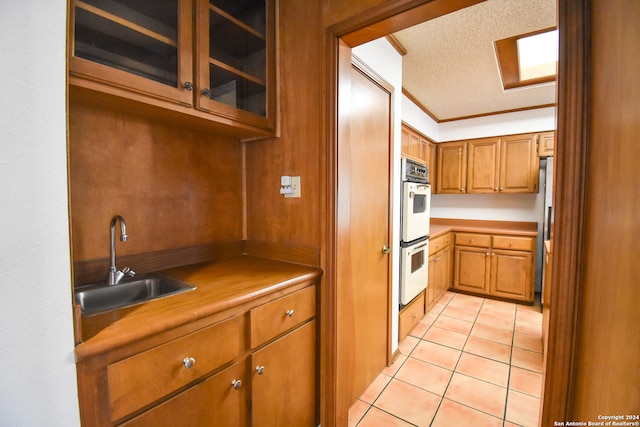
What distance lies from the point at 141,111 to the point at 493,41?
95.6 inches

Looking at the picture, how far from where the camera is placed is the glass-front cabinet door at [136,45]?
86cm

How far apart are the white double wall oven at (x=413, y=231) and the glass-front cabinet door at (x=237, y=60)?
4.31 feet

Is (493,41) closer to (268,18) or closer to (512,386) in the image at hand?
(268,18)

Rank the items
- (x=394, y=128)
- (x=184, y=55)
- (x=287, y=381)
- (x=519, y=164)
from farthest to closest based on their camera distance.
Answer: (x=519, y=164) → (x=394, y=128) → (x=287, y=381) → (x=184, y=55)

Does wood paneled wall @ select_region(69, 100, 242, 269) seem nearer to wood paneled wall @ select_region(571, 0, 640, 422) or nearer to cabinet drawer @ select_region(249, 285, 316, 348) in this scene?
cabinet drawer @ select_region(249, 285, 316, 348)

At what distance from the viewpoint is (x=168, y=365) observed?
31.7 inches

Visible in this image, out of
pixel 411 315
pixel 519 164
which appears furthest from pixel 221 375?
pixel 519 164

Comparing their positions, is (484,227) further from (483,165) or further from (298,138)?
(298,138)

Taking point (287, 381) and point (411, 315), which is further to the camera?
point (411, 315)

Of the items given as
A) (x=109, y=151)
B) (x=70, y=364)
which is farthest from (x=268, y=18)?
(x=70, y=364)

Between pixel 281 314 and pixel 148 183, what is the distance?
869mm

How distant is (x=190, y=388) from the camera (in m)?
0.86

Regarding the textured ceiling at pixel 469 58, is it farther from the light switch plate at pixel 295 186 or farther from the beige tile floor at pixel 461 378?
the beige tile floor at pixel 461 378

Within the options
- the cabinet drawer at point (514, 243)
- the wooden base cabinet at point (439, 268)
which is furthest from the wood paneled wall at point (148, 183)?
the cabinet drawer at point (514, 243)
